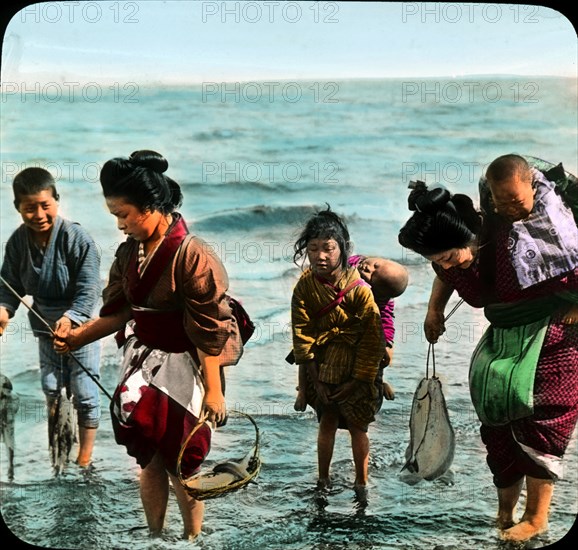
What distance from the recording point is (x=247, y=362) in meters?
6.45

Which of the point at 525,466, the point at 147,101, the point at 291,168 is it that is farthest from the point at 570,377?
the point at 147,101

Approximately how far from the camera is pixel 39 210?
643 centimetres

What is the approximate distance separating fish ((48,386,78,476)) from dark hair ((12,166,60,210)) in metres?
0.67

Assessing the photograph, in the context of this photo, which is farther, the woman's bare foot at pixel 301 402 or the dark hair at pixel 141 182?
the woman's bare foot at pixel 301 402

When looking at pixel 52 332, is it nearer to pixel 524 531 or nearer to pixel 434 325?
pixel 434 325

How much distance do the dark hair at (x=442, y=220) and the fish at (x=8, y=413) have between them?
1.46 metres

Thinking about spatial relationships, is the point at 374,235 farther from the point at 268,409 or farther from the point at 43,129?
the point at 43,129

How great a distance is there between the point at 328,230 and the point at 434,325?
1.62 ft

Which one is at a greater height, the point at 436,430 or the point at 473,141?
the point at 473,141

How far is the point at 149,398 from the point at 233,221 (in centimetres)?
65

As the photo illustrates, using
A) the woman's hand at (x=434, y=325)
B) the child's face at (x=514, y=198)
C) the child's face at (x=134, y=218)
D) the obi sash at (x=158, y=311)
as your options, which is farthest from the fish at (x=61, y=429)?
the child's face at (x=514, y=198)

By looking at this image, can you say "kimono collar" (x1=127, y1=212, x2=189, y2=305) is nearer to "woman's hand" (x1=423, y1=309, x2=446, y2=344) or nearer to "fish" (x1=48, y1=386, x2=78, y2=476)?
"fish" (x1=48, y1=386, x2=78, y2=476)

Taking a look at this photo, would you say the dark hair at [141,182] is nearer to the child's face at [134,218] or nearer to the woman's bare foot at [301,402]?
the child's face at [134,218]

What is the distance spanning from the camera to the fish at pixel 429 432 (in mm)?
6480
